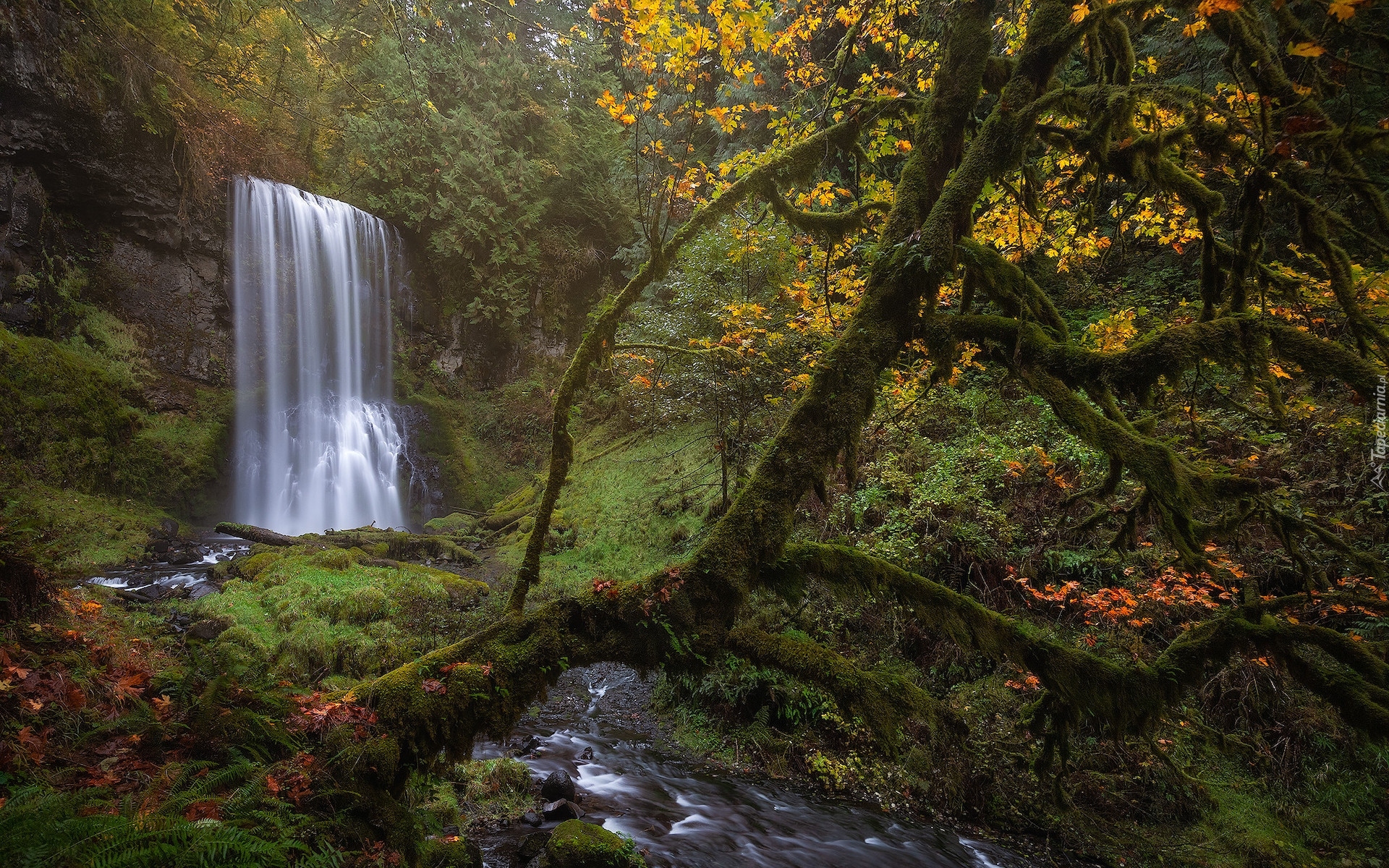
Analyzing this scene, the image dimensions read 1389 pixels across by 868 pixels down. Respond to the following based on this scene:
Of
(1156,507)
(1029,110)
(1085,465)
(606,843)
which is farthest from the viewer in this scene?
(1085,465)

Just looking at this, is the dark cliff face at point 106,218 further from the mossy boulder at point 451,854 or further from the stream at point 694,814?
the mossy boulder at point 451,854

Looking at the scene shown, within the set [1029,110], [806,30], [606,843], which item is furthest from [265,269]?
[1029,110]

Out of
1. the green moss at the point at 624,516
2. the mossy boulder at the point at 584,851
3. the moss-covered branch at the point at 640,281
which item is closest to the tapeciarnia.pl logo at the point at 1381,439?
the moss-covered branch at the point at 640,281

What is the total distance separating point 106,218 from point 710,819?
68.0 ft

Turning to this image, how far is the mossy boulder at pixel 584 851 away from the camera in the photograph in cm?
445

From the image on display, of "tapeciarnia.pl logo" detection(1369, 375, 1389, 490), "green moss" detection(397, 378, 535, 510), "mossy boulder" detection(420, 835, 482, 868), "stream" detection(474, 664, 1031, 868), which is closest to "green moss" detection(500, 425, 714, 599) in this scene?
"stream" detection(474, 664, 1031, 868)

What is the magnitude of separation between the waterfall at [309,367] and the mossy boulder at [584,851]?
51.3 ft

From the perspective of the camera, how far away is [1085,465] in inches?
284

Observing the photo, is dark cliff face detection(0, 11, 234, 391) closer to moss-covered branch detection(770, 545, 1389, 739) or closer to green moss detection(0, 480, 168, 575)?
green moss detection(0, 480, 168, 575)

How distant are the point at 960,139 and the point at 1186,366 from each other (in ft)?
6.37

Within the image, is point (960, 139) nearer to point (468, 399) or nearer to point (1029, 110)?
point (1029, 110)

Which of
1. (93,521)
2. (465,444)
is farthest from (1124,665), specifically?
(465,444)

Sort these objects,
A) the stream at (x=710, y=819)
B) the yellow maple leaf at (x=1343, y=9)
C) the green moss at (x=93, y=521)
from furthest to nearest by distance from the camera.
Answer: the green moss at (x=93, y=521), the stream at (x=710, y=819), the yellow maple leaf at (x=1343, y=9)

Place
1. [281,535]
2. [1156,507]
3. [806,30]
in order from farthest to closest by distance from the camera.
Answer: [281,535] < [806,30] < [1156,507]
